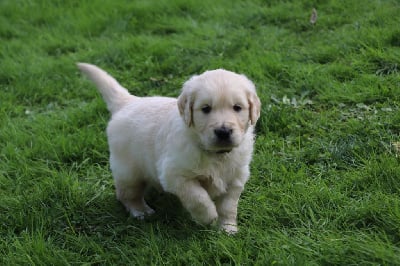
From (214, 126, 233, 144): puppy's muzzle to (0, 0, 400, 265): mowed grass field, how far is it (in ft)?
1.75

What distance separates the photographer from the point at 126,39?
21.2ft

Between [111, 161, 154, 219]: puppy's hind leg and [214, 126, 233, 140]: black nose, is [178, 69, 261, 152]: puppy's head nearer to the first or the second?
[214, 126, 233, 140]: black nose

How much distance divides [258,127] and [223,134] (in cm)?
162

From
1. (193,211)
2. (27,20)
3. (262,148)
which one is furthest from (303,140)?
(27,20)

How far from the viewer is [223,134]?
2920 mm

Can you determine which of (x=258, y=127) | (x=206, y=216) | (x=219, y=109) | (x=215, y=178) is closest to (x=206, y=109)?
(x=219, y=109)

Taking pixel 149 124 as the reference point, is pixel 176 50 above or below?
below

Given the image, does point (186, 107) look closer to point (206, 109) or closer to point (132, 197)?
point (206, 109)

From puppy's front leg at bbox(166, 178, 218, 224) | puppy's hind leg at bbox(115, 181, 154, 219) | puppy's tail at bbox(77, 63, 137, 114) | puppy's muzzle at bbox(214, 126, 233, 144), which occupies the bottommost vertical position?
puppy's hind leg at bbox(115, 181, 154, 219)

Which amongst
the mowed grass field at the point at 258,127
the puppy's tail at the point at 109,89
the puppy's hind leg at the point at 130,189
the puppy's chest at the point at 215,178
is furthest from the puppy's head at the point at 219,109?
the puppy's tail at the point at 109,89

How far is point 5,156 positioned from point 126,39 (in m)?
2.56

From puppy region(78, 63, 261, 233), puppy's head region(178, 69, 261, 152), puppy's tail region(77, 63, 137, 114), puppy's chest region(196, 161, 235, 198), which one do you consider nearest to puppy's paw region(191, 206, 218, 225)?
puppy region(78, 63, 261, 233)

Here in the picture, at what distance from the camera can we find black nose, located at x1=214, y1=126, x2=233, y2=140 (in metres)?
2.91

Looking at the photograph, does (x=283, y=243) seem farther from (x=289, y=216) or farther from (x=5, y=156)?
(x=5, y=156)
